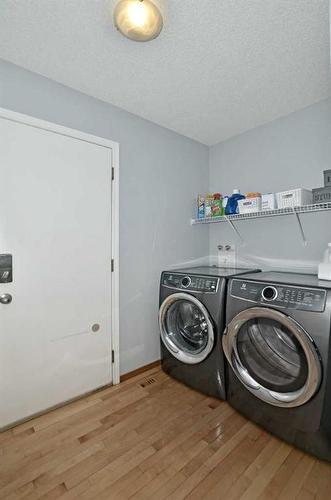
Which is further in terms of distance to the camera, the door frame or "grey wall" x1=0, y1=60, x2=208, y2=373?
the door frame


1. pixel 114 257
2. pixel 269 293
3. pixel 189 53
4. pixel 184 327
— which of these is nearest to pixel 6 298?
pixel 114 257

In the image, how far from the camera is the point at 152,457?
1.36 meters

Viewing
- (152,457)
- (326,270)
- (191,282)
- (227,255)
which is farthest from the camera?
(227,255)

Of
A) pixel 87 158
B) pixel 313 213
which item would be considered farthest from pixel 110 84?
pixel 313 213

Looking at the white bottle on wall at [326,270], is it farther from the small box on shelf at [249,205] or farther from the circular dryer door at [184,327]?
the circular dryer door at [184,327]

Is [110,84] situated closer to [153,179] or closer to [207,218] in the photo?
[153,179]

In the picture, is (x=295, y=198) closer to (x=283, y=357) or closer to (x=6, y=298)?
(x=283, y=357)

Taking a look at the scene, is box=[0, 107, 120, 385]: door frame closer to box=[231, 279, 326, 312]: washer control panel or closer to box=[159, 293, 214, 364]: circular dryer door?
box=[159, 293, 214, 364]: circular dryer door

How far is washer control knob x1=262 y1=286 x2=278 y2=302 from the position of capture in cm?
145

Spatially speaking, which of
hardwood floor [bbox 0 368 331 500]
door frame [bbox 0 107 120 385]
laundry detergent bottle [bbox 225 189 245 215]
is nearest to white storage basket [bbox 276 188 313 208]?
laundry detergent bottle [bbox 225 189 245 215]

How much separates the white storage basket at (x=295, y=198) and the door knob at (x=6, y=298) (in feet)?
6.59

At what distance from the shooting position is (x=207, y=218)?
A: 2.46 m

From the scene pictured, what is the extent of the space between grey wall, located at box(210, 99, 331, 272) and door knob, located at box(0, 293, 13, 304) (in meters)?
2.00

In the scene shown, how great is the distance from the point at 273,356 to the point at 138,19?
1.99 meters
